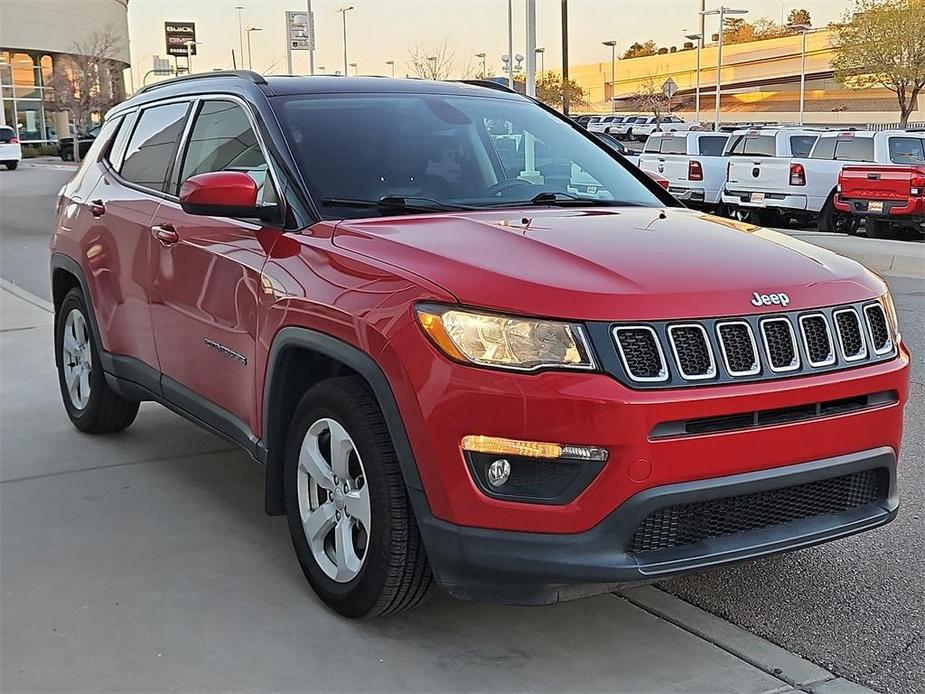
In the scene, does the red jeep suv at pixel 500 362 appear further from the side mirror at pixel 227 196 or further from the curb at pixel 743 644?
the curb at pixel 743 644

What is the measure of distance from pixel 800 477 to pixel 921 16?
53.4m

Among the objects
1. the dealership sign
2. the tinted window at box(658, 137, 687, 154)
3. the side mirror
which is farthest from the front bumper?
the dealership sign

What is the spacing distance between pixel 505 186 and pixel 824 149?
15.2 metres

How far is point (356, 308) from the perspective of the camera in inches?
133

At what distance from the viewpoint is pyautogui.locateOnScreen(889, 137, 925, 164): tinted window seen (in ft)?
55.4

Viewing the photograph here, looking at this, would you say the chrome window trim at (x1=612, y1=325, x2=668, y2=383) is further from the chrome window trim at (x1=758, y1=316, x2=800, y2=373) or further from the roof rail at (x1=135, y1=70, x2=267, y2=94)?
the roof rail at (x1=135, y1=70, x2=267, y2=94)

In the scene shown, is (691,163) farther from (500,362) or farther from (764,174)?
(500,362)

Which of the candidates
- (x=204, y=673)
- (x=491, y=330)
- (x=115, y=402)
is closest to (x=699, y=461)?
(x=491, y=330)

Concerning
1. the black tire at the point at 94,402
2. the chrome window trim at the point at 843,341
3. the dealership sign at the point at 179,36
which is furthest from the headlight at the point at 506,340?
the dealership sign at the point at 179,36

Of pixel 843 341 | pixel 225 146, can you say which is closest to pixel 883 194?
pixel 225 146

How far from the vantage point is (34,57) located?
68562 mm

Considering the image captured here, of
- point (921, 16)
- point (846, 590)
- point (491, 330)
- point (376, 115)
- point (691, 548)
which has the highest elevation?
point (921, 16)

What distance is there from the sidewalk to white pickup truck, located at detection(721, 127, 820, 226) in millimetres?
14685

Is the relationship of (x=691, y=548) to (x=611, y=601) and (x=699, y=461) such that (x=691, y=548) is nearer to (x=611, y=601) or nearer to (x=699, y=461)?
(x=699, y=461)
